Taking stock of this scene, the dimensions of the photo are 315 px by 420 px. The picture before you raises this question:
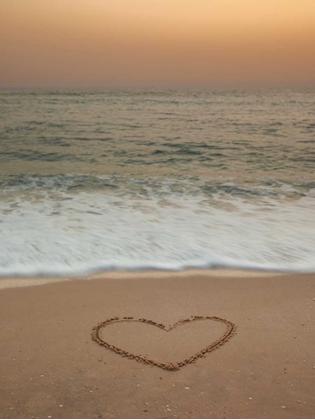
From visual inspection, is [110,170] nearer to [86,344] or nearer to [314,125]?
[86,344]

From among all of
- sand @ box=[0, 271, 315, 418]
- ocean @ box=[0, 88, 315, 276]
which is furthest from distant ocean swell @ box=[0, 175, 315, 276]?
sand @ box=[0, 271, 315, 418]

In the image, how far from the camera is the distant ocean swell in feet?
15.4

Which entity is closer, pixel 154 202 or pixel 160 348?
pixel 160 348

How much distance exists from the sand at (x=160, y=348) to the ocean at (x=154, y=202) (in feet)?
1.81

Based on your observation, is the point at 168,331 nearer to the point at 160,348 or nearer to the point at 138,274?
the point at 160,348

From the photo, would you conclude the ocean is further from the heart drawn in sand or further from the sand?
the heart drawn in sand

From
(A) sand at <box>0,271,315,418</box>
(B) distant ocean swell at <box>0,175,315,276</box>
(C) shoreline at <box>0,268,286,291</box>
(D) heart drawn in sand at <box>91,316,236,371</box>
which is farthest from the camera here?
(B) distant ocean swell at <box>0,175,315,276</box>

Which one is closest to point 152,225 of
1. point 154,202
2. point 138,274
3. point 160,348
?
point 154,202

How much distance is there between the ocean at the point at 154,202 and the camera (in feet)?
15.9

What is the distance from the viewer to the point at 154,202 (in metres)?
7.26

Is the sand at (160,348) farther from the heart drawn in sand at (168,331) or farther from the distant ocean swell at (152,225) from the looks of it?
the distant ocean swell at (152,225)

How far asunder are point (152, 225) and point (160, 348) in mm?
2999

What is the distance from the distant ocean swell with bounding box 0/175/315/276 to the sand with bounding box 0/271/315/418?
44 cm

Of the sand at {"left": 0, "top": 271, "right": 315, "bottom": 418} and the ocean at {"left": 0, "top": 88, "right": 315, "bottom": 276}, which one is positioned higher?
the ocean at {"left": 0, "top": 88, "right": 315, "bottom": 276}
